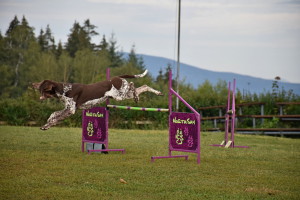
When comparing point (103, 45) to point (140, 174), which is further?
point (103, 45)

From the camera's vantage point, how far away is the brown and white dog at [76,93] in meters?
10.6

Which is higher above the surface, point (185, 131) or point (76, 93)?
point (76, 93)

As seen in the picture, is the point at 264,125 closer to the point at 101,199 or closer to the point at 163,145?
the point at 163,145

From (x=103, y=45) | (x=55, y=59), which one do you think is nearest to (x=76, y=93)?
(x=55, y=59)

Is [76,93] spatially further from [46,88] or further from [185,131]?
[185,131]

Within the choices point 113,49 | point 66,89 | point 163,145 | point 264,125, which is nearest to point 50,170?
point 66,89

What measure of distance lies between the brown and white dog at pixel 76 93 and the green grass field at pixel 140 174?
916mm

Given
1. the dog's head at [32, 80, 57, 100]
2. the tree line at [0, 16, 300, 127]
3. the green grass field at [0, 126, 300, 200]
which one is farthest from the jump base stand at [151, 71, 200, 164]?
the tree line at [0, 16, 300, 127]

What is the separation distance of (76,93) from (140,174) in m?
2.81

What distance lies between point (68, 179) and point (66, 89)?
10.3 feet

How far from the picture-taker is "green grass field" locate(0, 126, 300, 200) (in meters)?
7.18

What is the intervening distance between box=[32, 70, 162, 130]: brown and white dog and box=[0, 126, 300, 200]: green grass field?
916mm

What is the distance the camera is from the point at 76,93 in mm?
10773

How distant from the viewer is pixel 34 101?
2183 centimetres
